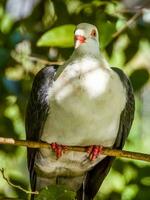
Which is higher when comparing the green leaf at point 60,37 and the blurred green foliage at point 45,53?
the green leaf at point 60,37

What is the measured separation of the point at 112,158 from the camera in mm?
3166

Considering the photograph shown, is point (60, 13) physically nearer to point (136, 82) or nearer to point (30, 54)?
point (30, 54)

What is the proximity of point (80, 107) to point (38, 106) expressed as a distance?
0.78 ft

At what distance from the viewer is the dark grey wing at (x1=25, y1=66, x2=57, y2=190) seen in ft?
9.70

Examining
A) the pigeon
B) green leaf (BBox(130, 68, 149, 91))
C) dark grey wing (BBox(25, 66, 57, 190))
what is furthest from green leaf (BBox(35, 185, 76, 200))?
green leaf (BBox(130, 68, 149, 91))

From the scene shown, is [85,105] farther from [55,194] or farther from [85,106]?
[55,194]

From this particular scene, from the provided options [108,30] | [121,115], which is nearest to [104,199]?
[121,115]

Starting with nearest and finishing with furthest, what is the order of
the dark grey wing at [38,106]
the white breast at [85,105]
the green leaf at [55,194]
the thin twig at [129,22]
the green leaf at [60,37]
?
the green leaf at [55,194]
the white breast at [85,105]
the dark grey wing at [38,106]
the green leaf at [60,37]
the thin twig at [129,22]

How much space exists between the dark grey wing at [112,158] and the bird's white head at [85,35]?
0.54ft

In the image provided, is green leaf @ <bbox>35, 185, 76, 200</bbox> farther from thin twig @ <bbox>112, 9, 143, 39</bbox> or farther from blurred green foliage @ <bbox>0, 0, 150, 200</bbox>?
thin twig @ <bbox>112, 9, 143, 39</bbox>

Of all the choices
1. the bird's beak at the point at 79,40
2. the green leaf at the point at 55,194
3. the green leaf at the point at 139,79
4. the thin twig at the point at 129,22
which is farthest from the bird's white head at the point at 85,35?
the green leaf at the point at 55,194

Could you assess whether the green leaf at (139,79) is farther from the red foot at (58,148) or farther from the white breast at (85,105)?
the red foot at (58,148)

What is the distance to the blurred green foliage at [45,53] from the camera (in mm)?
3365

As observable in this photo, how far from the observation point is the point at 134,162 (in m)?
3.33
